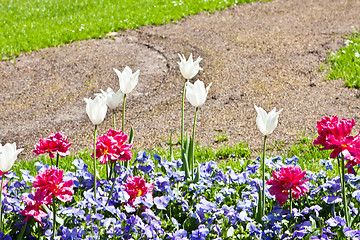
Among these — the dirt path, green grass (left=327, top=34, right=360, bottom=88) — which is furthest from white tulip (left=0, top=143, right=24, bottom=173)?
green grass (left=327, top=34, right=360, bottom=88)

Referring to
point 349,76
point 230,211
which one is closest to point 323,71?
point 349,76

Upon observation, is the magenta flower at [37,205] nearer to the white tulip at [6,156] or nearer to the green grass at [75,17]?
the white tulip at [6,156]

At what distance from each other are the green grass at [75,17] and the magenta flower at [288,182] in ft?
20.6

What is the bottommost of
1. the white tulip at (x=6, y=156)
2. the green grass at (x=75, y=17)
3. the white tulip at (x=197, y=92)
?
the white tulip at (x=6, y=156)

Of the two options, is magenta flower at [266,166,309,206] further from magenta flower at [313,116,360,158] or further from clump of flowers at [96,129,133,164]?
clump of flowers at [96,129,133,164]

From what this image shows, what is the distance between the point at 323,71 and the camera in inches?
263

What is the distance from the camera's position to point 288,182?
9.05 ft

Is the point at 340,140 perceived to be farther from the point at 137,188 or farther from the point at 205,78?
the point at 205,78

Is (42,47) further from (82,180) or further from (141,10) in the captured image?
(82,180)

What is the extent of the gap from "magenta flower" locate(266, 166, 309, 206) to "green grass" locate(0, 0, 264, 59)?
6277 millimetres

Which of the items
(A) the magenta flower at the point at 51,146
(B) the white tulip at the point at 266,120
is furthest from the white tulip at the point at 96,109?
(B) the white tulip at the point at 266,120

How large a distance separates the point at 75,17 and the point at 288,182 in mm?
7974

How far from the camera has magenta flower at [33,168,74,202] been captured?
2449 millimetres

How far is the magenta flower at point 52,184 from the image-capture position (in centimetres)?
245
